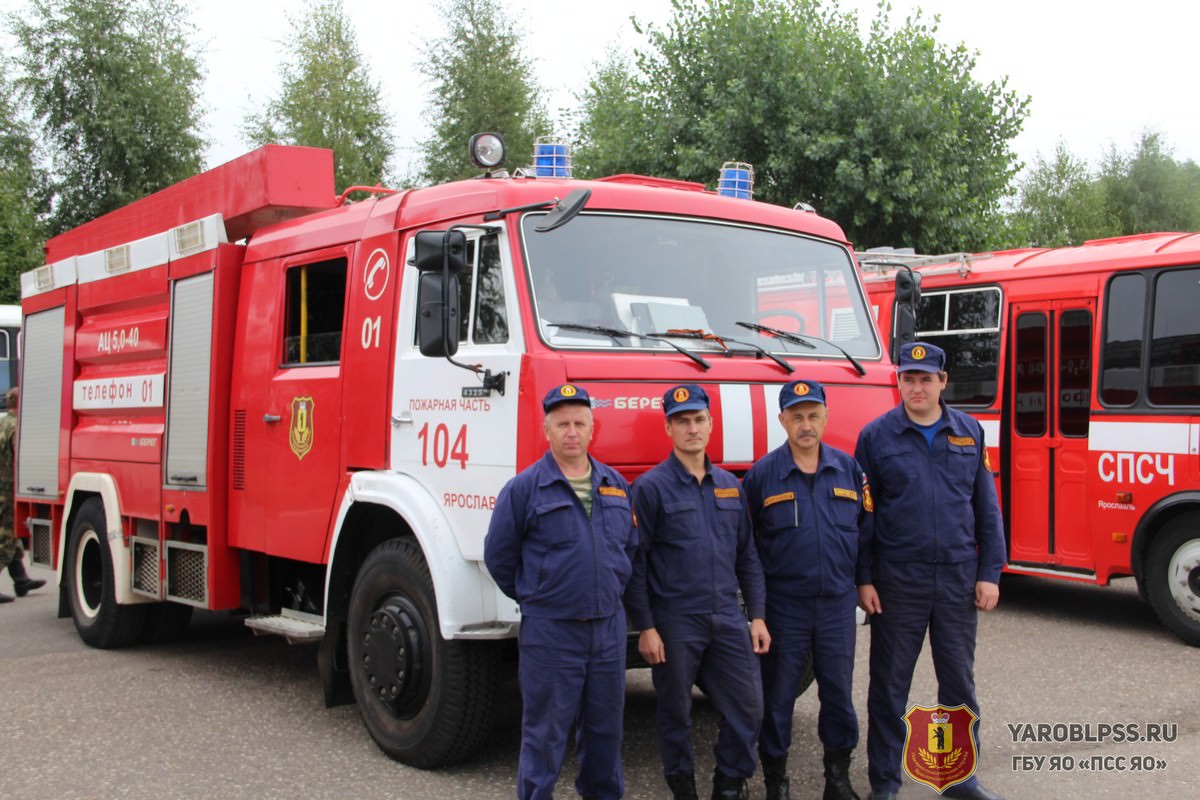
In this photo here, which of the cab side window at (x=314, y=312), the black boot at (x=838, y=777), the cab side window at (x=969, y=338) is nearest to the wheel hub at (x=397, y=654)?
the cab side window at (x=314, y=312)

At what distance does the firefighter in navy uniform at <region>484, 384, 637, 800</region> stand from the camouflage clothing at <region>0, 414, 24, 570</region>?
7.54 meters

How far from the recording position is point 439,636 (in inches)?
204

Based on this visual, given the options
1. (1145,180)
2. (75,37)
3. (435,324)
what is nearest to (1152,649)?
(435,324)

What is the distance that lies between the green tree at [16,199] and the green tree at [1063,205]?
81.7 feet

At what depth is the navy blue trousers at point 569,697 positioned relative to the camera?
14.2 ft

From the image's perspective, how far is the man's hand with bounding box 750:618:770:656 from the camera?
4684 millimetres

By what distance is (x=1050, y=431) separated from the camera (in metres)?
9.41

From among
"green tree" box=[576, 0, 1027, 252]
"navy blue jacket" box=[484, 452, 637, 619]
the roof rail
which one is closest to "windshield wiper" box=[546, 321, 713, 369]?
"navy blue jacket" box=[484, 452, 637, 619]

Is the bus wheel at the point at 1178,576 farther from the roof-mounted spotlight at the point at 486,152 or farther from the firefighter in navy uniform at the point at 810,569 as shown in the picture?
the roof-mounted spotlight at the point at 486,152

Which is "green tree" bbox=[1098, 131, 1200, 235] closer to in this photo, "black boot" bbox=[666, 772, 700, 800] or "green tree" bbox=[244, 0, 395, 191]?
"green tree" bbox=[244, 0, 395, 191]

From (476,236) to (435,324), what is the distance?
0.56 metres

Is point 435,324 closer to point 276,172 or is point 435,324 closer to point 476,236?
point 476,236

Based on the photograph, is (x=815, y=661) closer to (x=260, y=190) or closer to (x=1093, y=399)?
(x=260, y=190)

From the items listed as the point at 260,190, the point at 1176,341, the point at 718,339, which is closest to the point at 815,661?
the point at 718,339
